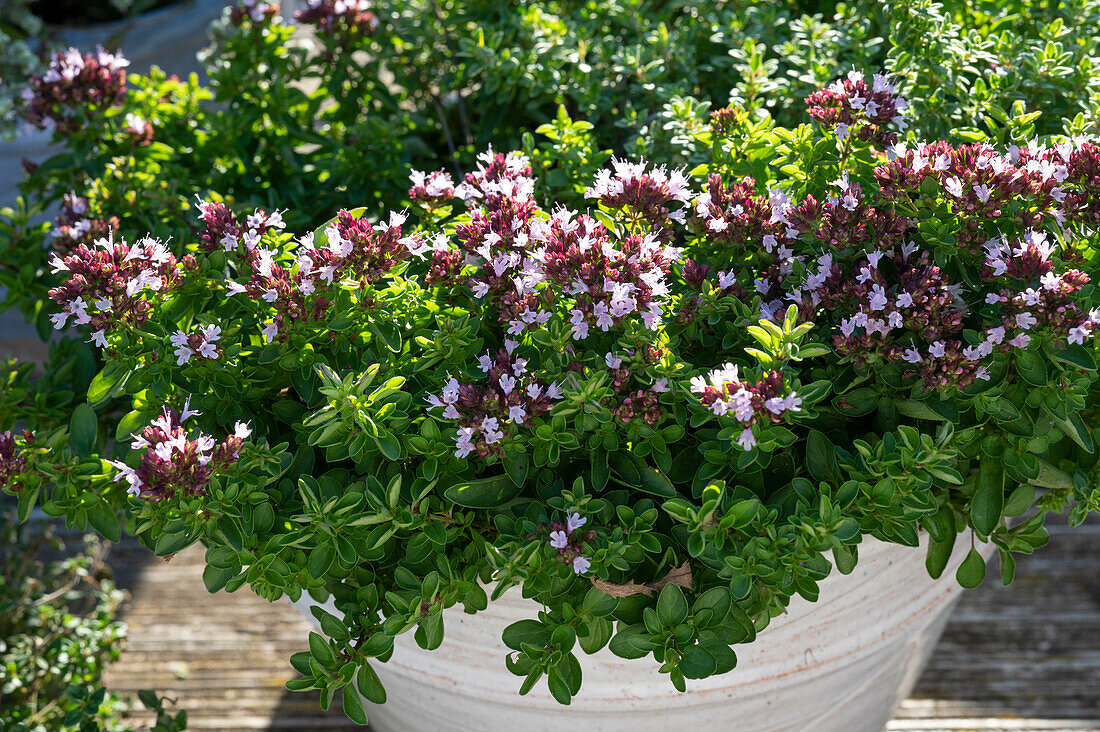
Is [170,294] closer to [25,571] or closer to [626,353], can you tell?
[626,353]

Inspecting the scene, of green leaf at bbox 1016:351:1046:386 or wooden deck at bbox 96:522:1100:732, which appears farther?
wooden deck at bbox 96:522:1100:732

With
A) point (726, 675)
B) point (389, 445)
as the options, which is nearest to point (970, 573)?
point (726, 675)

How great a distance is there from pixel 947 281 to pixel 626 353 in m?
0.37

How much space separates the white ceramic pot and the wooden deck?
0.61 meters

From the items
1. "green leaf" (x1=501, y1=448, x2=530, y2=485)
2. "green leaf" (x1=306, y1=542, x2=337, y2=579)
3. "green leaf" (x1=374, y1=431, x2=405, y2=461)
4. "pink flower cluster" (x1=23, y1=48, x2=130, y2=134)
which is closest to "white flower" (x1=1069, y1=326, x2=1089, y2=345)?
"green leaf" (x1=501, y1=448, x2=530, y2=485)

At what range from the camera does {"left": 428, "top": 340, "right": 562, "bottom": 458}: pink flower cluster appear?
103cm

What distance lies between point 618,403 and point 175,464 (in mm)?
468

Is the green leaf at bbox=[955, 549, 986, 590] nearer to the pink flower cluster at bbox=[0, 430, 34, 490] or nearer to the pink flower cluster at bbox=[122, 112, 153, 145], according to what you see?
the pink flower cluster at bbox=[0, 430, 34, 490]

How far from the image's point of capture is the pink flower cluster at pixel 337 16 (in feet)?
5.82

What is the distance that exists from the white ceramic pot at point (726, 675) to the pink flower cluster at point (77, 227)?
62cm

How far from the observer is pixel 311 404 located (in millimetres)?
1163

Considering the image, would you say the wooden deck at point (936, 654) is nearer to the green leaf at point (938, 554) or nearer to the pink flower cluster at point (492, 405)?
the green leaf at point (938, 554)

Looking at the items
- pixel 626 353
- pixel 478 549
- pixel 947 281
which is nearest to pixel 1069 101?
pixel 947 281

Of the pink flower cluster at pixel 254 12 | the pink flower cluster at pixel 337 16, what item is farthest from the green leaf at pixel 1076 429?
the pink flower cluster at pixel 254 12
